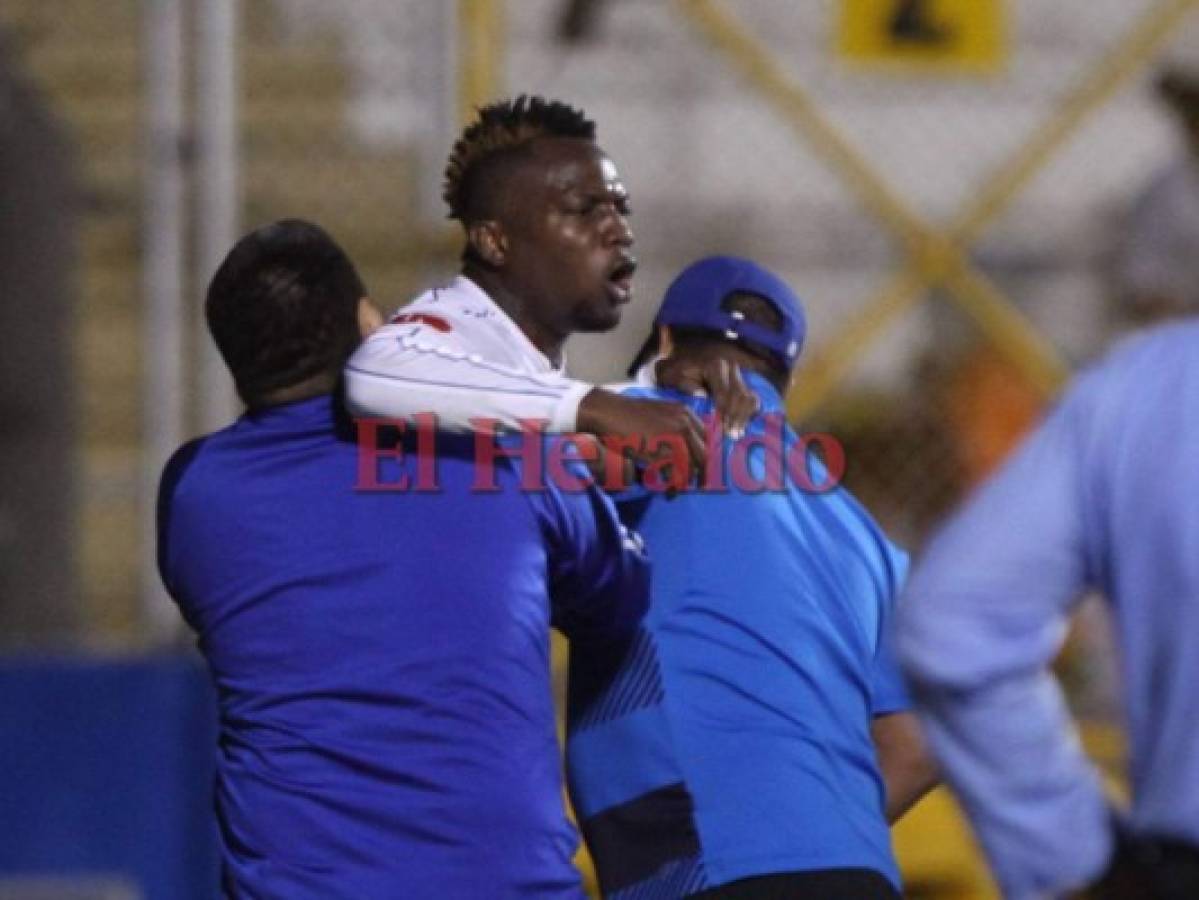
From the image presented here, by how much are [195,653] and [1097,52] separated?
3472 mm

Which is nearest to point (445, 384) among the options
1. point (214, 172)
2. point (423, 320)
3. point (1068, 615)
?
point (423, 320)

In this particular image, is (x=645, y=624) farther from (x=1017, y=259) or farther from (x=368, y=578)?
(x=1017, y=259)

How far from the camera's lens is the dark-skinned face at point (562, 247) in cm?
446

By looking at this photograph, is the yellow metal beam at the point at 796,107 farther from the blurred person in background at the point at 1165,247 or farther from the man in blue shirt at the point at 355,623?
the blurred person in background at the point at 1165,247

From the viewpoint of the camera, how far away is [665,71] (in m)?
7.88

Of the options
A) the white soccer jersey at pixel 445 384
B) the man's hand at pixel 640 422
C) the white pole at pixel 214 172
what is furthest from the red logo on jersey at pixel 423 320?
the white pole at pixel 214 172

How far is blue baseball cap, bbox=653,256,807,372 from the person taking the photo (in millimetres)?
4586

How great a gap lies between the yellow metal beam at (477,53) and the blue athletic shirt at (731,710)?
2.59 metres

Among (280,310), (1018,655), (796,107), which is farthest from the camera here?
(796,107)

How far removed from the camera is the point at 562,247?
14.6 feet

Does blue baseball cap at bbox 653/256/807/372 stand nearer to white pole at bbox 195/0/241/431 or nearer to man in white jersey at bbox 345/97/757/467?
man in white jersey at bbox 345/97/757/467

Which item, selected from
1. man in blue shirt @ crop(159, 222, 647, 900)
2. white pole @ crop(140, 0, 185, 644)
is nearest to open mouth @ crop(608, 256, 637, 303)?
man in blue shirt @ crop(159, 222, 647, 900)

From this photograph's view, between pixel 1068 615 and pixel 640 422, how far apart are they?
1.02m

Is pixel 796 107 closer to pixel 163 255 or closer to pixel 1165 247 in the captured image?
pixel 163 255
